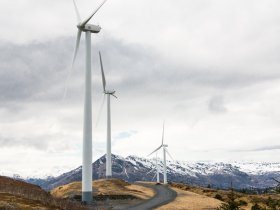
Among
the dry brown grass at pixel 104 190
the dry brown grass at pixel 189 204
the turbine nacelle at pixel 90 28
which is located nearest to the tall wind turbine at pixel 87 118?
the turbine nacelle at pixel 90 28

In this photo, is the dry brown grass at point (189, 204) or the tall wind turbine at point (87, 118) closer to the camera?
the tall wind turbine at point (87, 118)

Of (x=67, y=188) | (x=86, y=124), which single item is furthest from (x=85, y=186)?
(x=67, y=188)

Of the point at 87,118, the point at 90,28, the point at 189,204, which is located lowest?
the point at 189,204

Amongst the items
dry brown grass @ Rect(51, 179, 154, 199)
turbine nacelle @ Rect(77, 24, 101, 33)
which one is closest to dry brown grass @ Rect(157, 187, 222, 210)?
dry brown grass @ Rect(51, 179, 154, 199)

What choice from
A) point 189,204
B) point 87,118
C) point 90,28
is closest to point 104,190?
point 189,204

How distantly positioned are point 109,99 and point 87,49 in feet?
183

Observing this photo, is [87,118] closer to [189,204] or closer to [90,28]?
[90,28]

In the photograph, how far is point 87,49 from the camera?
268ft

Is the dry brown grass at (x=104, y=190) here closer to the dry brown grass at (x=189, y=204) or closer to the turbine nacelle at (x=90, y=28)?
the dry brown grass at (x=189, y=204)

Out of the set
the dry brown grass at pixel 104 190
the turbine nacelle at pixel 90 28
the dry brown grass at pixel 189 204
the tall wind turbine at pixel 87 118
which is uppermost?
the turbine nacelle at pixel 90 28

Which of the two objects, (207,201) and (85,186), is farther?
(207,201)

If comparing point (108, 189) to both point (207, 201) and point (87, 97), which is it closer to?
point (207, 201)

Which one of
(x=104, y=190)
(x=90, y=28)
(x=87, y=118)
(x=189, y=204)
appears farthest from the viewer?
(x=104, y=190)

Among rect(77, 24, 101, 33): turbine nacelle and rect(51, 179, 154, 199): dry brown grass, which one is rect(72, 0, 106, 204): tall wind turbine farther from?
rect(51, 179, 154, 199): dry brown grass
